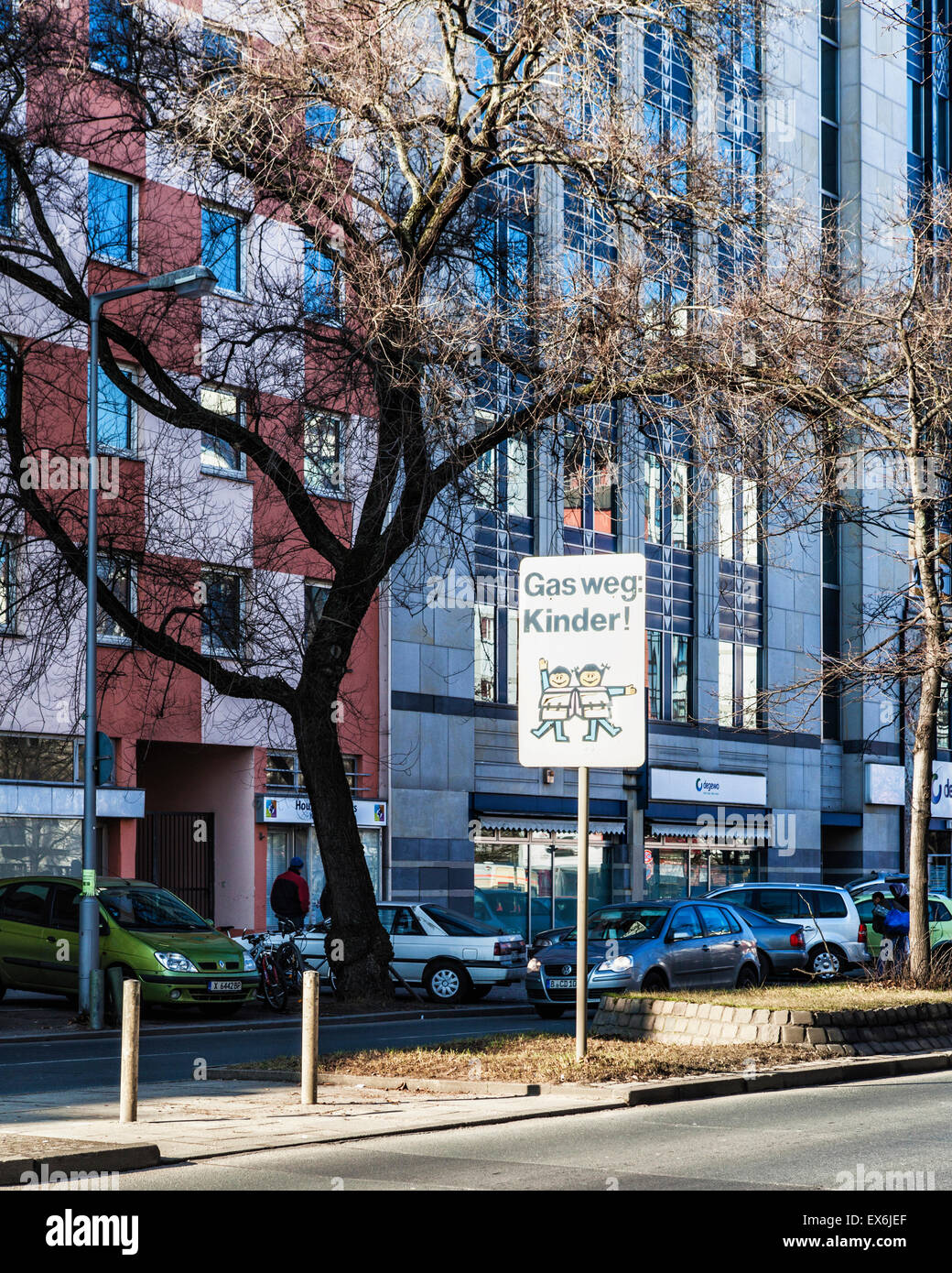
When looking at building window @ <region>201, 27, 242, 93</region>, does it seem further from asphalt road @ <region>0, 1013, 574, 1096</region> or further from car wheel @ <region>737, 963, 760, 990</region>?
car wheel @ <region>737, 963, 760, 990</region>

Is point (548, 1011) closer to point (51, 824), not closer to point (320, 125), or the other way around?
point (51, 824)

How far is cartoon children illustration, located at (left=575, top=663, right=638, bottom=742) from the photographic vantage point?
13.4 metres

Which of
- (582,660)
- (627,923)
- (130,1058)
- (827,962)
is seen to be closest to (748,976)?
(627,923)

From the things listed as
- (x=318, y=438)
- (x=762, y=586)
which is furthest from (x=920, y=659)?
(x=762, y=586)

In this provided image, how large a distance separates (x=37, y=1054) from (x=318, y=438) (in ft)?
25.5

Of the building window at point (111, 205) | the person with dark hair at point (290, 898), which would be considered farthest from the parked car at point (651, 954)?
the building window at point (111, 205)

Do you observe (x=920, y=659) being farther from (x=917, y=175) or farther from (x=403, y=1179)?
(x=917, y=175)

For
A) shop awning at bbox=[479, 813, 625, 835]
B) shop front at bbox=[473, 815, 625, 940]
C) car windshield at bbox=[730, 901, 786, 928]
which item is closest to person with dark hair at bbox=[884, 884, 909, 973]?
car windshield at bbox=[730, 901, 786, 928]

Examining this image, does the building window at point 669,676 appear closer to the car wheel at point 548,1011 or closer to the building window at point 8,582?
the building window at point 8,582

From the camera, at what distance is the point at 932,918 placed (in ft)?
93.6

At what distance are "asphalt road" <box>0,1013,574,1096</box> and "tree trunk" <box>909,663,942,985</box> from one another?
151 inches

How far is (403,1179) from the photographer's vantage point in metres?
8.89

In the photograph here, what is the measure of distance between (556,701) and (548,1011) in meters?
9.00

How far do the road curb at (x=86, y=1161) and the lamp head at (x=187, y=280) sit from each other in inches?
487
